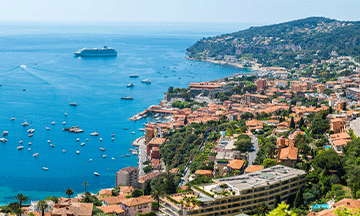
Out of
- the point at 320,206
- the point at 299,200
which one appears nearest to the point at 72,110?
the point at 299,200

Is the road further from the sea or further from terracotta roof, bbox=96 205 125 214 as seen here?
the sea

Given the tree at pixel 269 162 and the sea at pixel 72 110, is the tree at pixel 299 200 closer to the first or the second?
the tree at pixel 269 162

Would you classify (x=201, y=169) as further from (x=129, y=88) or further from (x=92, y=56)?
(x=92, y=56)

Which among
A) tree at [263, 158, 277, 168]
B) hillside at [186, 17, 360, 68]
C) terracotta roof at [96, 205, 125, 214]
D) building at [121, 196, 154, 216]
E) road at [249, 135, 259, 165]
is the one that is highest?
hillside at [186, 17, 360, 68]

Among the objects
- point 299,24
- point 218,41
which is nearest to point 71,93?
point 218,41

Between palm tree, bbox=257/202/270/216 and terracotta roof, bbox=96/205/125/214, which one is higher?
palm tree, bbox=257/202/270/216

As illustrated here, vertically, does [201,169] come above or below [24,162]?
above

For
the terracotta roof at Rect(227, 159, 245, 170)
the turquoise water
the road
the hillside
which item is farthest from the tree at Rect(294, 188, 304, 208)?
the hillside
